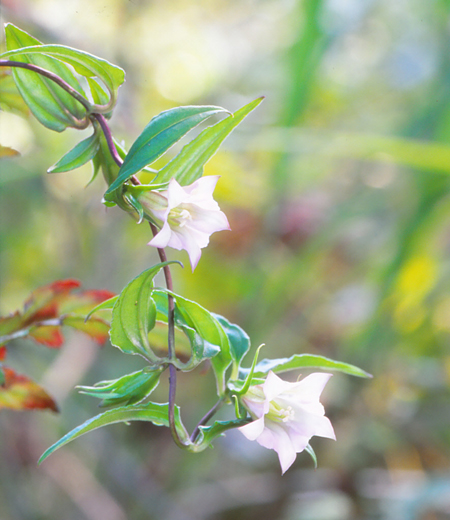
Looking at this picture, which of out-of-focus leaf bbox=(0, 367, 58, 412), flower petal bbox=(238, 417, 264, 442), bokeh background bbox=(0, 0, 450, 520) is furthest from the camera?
bokeh background bbox=(0, 0, 450, 520)

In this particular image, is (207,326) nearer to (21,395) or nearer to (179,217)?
(179,217)

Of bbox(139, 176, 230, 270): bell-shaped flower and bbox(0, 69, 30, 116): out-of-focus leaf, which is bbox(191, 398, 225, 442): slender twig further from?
bbox(0, 69, 30, 116): out-of-focus leaf

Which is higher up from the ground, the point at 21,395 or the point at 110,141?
the point at 110,141

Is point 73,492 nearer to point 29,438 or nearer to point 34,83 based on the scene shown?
point 29,438

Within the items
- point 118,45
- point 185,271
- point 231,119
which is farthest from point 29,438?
point 231,119

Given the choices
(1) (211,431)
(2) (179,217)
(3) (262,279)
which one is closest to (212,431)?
(1) (211,431)

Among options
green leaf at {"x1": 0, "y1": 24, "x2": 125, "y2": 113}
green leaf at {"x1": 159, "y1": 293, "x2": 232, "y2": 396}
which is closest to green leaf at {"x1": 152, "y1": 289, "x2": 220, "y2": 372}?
green leaf at {"x1": 159, "y1": 293, "x2": 232, "y2": 396}
